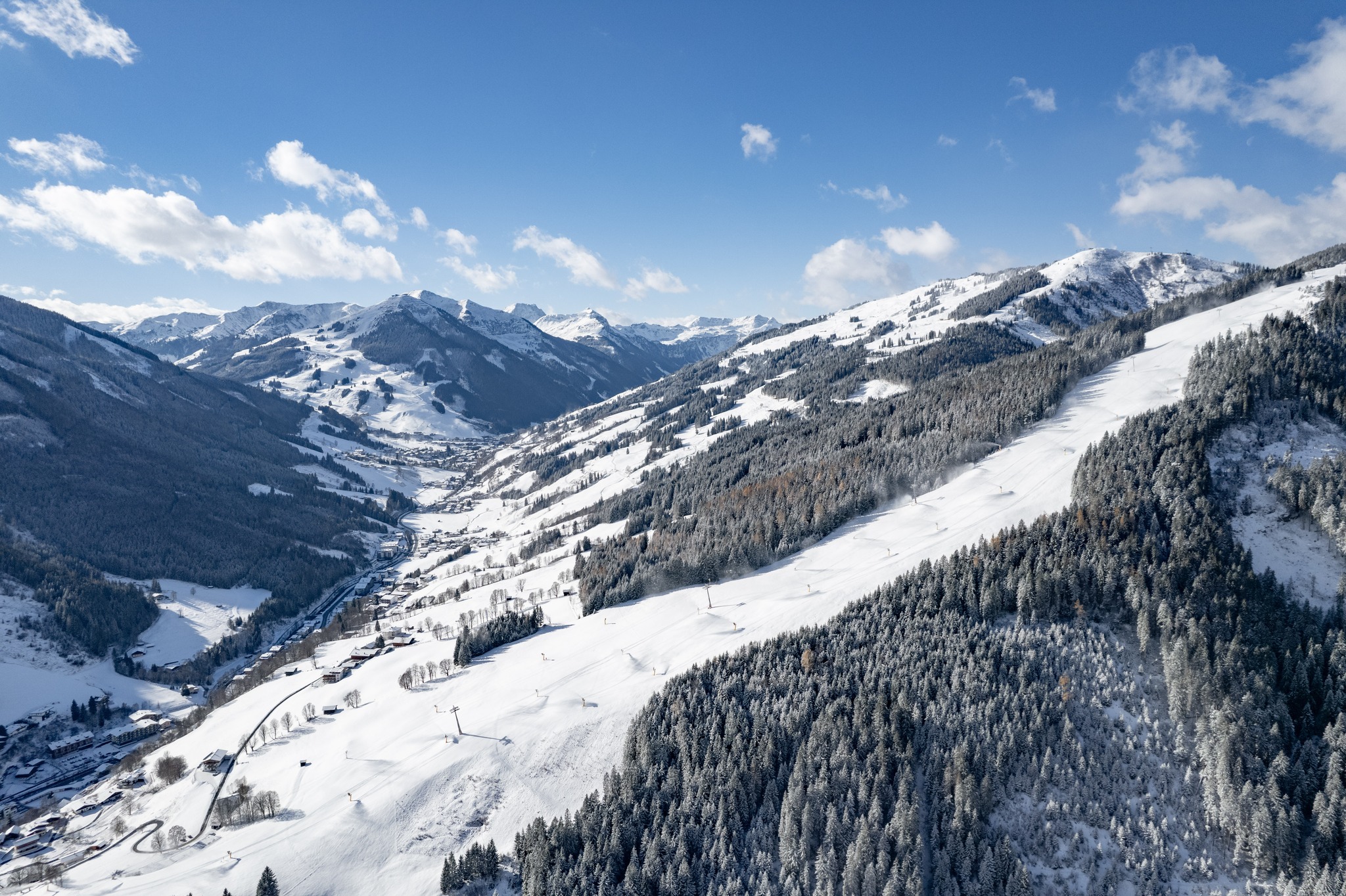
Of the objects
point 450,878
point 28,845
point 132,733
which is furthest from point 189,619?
point 450,878

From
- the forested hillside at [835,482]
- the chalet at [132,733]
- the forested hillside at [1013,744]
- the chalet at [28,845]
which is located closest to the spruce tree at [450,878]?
the forested hillside at [1013,744]

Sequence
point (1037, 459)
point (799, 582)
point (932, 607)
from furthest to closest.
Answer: point (1037, 459)
point (799, 582)
point (932, 607)

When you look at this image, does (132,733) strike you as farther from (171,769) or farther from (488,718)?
(488,718)

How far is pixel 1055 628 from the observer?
72.8 metres

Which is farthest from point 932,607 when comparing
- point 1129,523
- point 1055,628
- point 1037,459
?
point 1037,459

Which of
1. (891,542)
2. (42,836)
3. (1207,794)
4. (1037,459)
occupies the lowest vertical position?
(42,836)

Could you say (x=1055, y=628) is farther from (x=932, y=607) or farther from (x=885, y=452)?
(x=885, y=452)

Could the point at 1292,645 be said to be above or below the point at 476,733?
above

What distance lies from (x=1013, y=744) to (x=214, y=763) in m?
111

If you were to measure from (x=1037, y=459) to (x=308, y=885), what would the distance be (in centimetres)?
13564

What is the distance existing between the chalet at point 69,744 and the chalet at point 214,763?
49556mm

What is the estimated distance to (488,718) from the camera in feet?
289

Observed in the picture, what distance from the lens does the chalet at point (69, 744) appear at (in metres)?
120

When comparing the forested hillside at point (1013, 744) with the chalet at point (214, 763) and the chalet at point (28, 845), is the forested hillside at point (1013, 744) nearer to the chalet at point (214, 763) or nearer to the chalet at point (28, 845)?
the chalet at point (214, 763)
